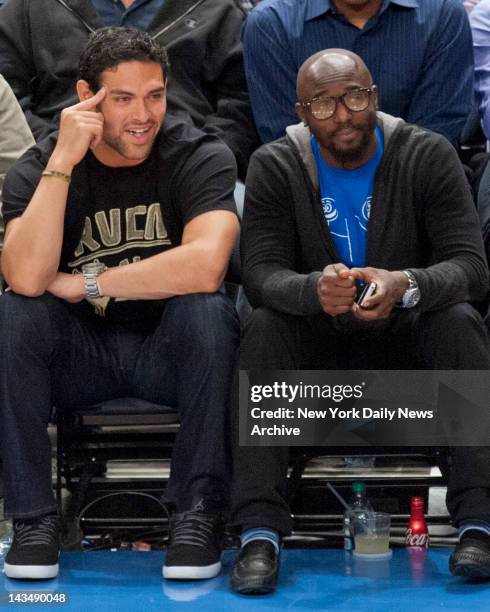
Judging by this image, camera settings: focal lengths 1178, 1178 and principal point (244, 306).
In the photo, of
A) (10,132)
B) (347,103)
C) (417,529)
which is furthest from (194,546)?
(10,132)

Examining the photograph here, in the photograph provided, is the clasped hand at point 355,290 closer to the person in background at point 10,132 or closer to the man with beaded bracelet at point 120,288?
the man with beaded bracelet at point 120,288

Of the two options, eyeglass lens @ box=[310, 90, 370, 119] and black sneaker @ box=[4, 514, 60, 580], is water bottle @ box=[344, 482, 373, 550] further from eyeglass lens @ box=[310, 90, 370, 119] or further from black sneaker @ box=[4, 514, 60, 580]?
eyeglass lens @ box=[310, 90, 370, 119]

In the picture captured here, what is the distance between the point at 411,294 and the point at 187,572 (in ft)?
2.79

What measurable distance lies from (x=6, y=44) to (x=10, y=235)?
1.14m

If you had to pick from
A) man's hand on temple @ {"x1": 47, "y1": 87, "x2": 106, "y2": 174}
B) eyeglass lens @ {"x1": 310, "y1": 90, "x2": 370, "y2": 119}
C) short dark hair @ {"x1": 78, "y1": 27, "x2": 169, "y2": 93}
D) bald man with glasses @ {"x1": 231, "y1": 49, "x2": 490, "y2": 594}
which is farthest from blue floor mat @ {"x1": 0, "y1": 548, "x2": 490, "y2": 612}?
short dark hair @ {"x1": 78, "y1": 27, "x2": 169, "y2": 93}

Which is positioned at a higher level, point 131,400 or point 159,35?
point 159,35

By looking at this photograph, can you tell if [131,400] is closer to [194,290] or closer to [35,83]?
[194,290]

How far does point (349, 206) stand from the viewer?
3.10 m

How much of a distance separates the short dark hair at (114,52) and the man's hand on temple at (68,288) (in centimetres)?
53

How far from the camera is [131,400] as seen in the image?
10.3ft

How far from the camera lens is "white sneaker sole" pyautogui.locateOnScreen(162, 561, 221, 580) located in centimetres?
276

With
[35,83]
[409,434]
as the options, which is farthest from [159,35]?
[409,434]

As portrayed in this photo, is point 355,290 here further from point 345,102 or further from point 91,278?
point 91,278

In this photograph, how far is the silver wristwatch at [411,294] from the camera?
112 inches
